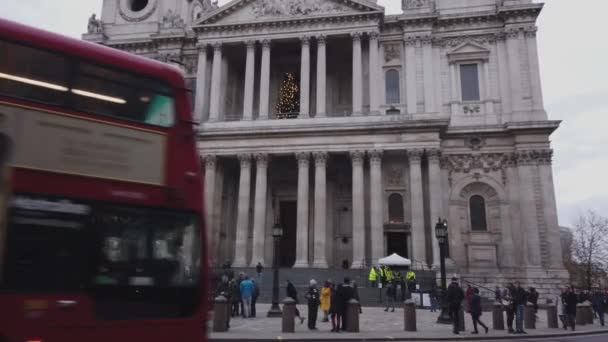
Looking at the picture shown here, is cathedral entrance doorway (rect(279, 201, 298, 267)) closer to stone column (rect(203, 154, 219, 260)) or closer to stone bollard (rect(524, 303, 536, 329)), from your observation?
stone column (rect(203, 154, 219, 260))

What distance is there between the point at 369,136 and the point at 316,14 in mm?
9729

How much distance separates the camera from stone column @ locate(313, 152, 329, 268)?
2835 centimetres

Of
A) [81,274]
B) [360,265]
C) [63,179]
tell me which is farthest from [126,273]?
[360,265]

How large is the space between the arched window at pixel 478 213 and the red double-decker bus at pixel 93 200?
87.4ft

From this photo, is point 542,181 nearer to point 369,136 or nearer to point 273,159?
point 369,136

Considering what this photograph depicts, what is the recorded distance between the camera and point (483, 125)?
3128cm

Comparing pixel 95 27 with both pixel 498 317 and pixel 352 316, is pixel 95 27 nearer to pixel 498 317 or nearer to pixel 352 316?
pixel 352 316

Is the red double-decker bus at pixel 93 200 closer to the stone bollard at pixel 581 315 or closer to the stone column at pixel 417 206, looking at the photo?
the stone bollard at pixel 581 315

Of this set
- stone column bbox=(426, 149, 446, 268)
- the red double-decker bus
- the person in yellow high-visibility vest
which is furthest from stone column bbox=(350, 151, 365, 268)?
the red double-decker bus

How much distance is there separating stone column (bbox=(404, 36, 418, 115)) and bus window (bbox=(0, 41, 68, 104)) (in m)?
27.0

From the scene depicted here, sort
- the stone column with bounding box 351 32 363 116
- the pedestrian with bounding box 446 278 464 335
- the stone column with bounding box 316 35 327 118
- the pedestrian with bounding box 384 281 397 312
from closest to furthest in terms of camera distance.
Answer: the pedestrian with bounding box 446 278 464 335 < the pedestrian with bounding box 384 281 397 312 < the stone column with bounding box 351 32 363 116 < the stone column with bounding box 316 35 327 118

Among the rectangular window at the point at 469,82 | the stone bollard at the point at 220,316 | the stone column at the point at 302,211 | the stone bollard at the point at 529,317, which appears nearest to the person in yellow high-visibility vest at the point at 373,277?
the stone column at the point at 302,211

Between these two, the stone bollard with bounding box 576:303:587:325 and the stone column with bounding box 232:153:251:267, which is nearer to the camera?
the stone bollard with bounding box 576:303:587:325

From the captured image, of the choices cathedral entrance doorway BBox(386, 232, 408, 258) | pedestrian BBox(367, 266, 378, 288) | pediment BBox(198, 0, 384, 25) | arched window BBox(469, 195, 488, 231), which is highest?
pediment BBox(198, 0, 384, 25)
